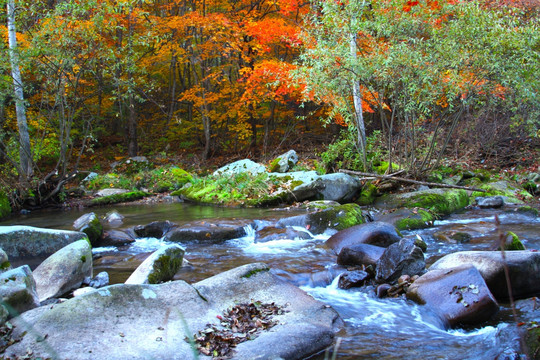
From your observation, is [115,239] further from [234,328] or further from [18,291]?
[234,328]

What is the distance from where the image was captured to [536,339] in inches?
120

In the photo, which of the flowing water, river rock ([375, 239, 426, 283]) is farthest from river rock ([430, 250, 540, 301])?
river rock ([375, 239, 426, 283])

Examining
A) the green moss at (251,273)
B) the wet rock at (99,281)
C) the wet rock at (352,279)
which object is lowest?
the wet rock at (352,279)

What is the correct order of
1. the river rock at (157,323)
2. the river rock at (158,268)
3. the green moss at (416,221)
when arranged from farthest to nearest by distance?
the green moss at (416,221), the river rock at (158,268), the river rock at (157,323)

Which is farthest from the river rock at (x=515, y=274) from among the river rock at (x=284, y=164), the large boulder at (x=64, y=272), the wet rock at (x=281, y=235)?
the river rock at (x=284, y=164)

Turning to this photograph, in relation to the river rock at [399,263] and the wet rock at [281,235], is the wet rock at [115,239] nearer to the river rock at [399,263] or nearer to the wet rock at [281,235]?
the wet rock at [281,235]

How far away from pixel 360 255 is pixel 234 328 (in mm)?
2694

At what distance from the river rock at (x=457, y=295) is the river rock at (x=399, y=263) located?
0.41 m

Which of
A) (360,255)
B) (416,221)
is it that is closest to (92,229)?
(360,255)

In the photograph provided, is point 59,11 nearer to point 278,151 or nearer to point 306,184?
point 306,184

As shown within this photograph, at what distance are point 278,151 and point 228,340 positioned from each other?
51.9 ft

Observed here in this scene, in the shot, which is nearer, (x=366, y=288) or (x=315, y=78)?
(x=366, y=288)

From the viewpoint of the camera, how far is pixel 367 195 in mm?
11492

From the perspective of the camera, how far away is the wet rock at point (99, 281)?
532 centimetres
